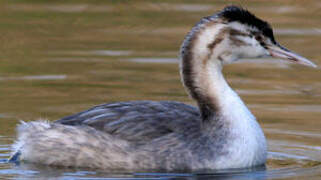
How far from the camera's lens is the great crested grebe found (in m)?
12.2

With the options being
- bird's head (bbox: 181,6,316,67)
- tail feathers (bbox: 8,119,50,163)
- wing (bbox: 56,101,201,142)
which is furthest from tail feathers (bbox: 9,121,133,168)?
bird's head (bbox: 181,6,316,67)

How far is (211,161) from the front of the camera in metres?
12.1

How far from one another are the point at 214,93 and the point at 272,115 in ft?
9.75

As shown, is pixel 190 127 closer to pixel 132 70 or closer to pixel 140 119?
pixel 140 119

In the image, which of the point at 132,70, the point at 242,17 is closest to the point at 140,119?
the point at 242,17

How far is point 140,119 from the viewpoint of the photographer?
12.5m

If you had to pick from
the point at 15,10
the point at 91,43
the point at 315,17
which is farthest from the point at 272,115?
the point at 15,10

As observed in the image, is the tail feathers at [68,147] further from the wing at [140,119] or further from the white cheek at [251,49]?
the white cheek at [251,49]

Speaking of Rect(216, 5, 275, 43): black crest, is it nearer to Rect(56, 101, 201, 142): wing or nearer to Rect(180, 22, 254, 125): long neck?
Rect(180, 22, 254, 125): long neck

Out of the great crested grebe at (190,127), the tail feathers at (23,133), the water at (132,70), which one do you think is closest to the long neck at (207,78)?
the great crested grebe at (190,127)

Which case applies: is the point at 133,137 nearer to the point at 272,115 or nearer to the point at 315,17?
the point at 272,115

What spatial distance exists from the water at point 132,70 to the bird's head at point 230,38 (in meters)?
1.35

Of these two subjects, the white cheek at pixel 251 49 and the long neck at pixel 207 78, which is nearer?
the long neck at pixel 207 78

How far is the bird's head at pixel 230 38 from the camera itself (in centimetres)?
Result: 1248
